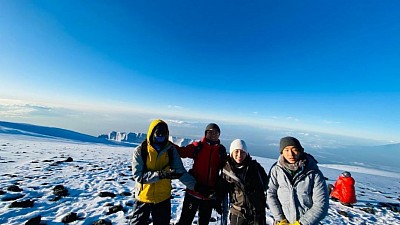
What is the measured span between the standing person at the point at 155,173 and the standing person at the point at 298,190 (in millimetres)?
1879

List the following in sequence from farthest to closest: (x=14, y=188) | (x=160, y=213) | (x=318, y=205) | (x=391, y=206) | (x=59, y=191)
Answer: (x=391, y=206)
(x=59, y=191)
(x=14, y=188)
(x=160, y=213)
(x=318, y=205)

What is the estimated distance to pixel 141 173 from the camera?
4062 mm

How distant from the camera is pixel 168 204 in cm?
446

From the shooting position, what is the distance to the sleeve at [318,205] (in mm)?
3252

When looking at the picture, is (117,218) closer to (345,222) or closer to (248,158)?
(248,158)

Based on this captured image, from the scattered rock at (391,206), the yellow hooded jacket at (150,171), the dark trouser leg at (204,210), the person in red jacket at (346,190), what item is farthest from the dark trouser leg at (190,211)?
the scattered rock at (391,206)

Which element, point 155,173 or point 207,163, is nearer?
point 155,173

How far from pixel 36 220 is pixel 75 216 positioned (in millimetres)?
962

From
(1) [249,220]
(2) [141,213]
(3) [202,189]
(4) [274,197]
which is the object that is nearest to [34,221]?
(2) [141,213]

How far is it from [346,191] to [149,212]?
10.2 metres

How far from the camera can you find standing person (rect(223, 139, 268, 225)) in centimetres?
374

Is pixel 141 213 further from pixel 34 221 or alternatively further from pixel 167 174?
pixel 34 221

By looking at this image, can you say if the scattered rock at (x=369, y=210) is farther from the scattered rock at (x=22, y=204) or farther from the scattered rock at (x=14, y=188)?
the scattered rock at (x=14, y=188)

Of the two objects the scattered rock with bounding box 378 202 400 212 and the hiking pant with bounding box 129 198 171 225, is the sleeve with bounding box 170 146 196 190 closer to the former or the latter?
the hiking pant with bounding box 129 198 171 225
